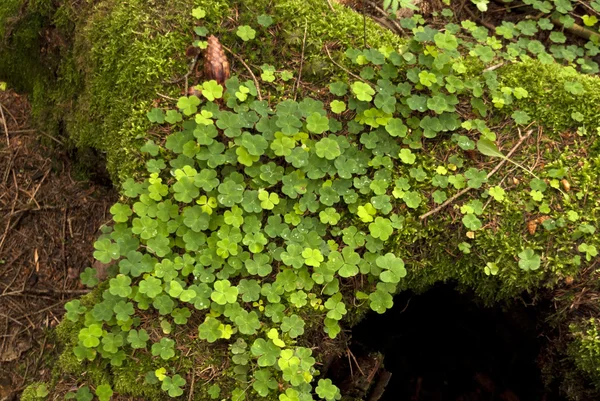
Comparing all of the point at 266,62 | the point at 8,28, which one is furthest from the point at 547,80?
the point at 8,28

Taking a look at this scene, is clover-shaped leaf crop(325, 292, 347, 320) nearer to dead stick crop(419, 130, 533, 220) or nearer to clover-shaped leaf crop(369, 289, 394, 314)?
clover-shaped leaf crop(369, 289, 394, 314)

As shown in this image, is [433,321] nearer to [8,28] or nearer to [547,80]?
[547,80]

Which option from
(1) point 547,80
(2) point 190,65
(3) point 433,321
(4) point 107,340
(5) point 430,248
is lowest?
(3) point 433,321

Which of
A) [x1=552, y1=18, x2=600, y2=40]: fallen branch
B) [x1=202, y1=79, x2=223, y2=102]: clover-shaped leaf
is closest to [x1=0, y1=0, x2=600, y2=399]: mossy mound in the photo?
[x1=202, y1=79, x2=223, y2=102]: clover-shaped leaf

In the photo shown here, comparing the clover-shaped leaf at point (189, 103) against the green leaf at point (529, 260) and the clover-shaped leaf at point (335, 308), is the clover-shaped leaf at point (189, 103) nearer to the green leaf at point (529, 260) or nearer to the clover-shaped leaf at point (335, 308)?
the clover-shaped leaf at point (335, 308)

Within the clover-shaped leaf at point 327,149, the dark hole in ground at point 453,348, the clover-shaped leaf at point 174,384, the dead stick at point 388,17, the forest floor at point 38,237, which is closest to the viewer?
the clover-shaped leaf at point 174,384

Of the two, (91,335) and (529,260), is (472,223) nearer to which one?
(529,260)

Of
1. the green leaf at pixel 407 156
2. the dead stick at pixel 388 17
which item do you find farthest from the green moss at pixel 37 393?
the dead stick at pixel 388 17
